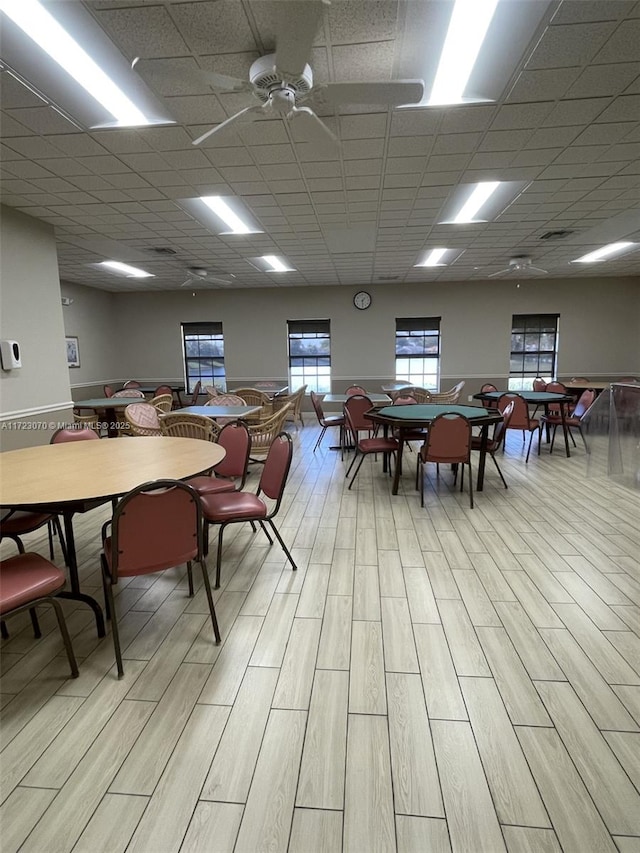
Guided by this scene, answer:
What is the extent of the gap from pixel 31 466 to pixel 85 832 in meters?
1.82

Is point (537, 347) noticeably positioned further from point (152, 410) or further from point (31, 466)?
point (31, 466)

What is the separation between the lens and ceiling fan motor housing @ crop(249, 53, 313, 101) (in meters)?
2.13

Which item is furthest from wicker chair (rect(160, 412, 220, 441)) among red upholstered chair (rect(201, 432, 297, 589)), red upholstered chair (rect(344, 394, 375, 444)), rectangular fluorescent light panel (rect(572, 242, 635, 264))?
rectangular fluorescent light panel (rect(572, 242, 635, 264))

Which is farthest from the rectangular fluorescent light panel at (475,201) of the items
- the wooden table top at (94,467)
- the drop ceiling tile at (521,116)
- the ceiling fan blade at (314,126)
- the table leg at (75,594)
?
the table leg at (75,594)

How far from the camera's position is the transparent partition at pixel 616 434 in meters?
4.21

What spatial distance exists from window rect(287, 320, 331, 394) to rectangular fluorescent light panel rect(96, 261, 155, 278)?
3200mm

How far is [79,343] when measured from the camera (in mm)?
8406

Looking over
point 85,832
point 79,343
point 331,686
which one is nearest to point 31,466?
point 85,832

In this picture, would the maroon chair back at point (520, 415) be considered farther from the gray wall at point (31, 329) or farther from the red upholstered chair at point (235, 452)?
the gray wall at point (31, 329)

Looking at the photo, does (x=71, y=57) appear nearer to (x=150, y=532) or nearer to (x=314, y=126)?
(x=314, y=126)

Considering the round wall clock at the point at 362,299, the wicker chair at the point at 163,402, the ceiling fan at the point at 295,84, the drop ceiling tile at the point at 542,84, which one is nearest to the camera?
the ceiling fan at the point at 295,84

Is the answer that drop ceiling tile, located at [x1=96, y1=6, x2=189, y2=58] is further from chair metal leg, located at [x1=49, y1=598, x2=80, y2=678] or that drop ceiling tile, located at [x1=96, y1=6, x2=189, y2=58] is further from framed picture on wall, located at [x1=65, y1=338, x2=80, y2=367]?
framed picture on wall, located at [x1=65, y1=338, x2=80, y2=367]

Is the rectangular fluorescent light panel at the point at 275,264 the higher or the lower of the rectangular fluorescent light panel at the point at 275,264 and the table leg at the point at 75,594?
the higher

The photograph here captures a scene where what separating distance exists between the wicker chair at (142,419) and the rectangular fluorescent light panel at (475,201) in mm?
4180
